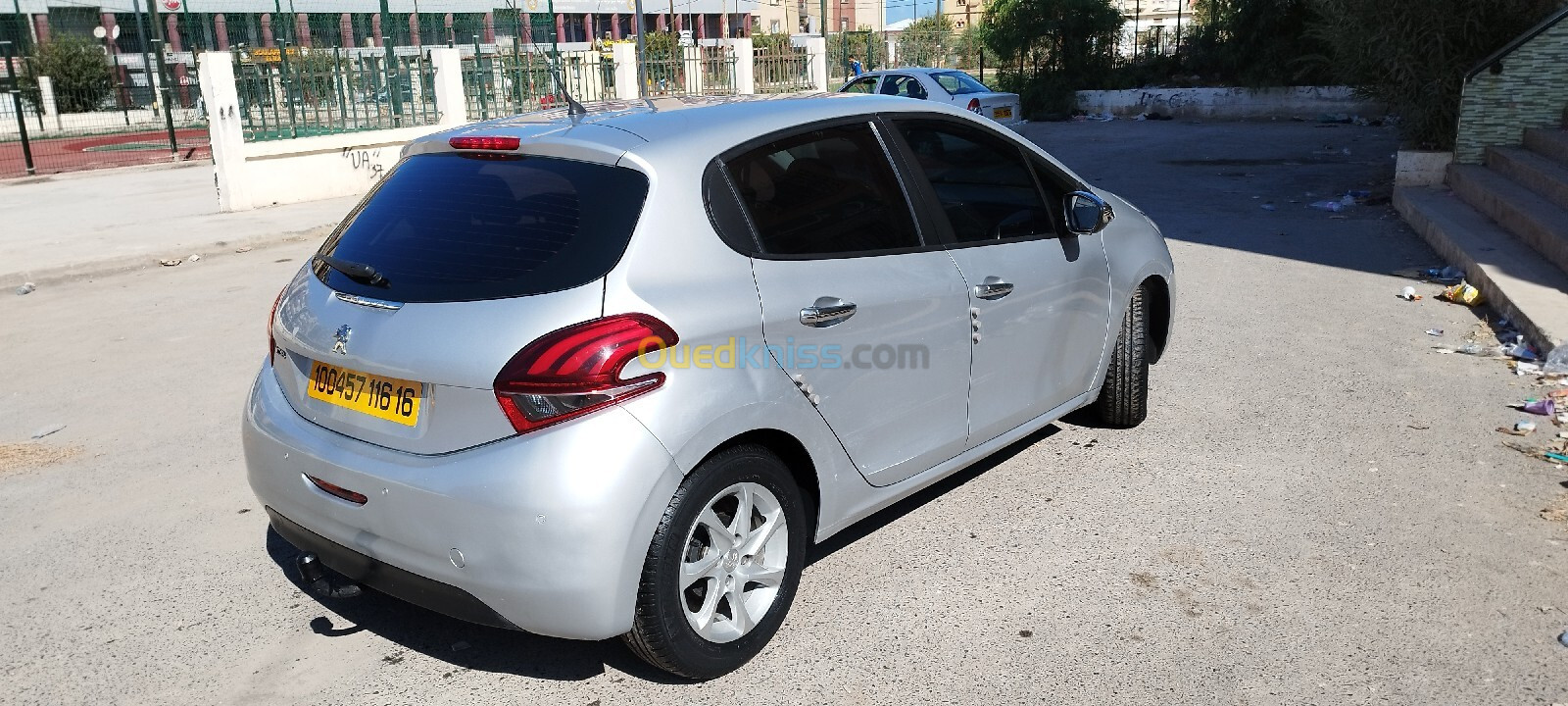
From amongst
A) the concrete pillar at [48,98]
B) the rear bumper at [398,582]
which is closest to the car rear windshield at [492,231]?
the rear bumper at [398,582]

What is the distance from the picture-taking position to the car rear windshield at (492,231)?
10.4 feet

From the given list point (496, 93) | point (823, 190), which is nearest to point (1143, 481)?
point (823, 190)

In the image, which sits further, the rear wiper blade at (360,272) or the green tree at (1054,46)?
the green tree at (1054,46)

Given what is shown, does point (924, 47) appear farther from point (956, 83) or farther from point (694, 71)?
point (694, 71)

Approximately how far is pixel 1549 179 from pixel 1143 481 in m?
7.26

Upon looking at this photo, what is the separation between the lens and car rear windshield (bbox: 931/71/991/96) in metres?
21.0

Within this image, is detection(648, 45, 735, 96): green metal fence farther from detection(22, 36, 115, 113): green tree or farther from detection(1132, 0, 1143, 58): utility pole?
detection(22, 36, 115, 113): green tree

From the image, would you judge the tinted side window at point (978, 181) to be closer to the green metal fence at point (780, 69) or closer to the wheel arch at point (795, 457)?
the wheel arch at point (795, 457)

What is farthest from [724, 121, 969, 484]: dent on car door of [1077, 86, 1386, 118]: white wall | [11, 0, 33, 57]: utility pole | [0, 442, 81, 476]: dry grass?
[11, 0, 33, 57]: utility pole

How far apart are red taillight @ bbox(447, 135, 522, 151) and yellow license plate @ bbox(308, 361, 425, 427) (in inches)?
31.8

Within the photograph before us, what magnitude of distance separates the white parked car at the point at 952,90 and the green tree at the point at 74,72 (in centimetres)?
2339

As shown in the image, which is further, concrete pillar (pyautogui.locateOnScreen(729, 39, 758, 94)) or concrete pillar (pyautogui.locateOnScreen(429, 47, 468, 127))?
concrete pillar (pyautogui.locateOnScreen(729, 39, 758, 94))

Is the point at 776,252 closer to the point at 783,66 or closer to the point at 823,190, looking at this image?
the point at 823,190

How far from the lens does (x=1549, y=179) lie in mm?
9805
